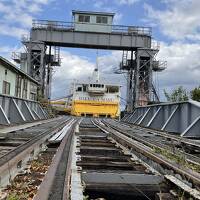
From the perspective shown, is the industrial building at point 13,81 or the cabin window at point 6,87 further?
the cabin window at point 6,87

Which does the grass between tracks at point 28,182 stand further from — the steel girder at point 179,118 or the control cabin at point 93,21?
the control cabin at point 93,21

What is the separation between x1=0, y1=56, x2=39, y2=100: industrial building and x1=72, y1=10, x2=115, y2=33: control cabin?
1293cm

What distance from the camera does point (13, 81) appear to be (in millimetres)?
30719

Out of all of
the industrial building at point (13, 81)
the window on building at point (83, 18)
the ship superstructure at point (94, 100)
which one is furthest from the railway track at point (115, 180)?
the window on building at point (83, 18)

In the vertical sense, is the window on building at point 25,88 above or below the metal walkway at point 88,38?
below

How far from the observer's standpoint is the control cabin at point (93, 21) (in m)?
49.7

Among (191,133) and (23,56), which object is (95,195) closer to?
(191,133)

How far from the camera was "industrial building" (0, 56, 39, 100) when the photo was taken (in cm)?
2714

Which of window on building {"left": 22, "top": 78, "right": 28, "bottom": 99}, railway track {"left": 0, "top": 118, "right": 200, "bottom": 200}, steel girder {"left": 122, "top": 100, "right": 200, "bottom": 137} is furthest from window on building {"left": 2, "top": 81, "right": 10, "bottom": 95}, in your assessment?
railway track {"left": 0, "top": 118, "right": 200, "bottom": 200}

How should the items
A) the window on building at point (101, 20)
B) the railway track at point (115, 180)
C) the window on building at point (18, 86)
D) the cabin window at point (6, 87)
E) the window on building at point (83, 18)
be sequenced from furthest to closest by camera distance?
the window on building at point (83, 18) → the window on building at point (101, 20) → the window on building at point (18, 86) → the cabin window at point (6, 87) → the railway track at point (115, 180)

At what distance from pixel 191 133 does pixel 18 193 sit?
32.9 feet

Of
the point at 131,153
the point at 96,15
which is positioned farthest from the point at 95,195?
the point at 96,15

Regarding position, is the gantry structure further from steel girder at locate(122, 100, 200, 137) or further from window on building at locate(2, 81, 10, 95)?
steel girder at locate(122, 100, 200, 137)

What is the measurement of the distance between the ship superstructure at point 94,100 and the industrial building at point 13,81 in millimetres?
8191
